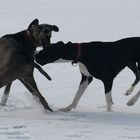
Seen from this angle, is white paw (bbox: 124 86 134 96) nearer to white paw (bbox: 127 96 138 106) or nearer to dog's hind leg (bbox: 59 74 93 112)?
white paw (bbox: 127 96 138 106)

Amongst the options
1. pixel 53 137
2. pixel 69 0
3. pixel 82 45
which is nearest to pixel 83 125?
pixel 53 137

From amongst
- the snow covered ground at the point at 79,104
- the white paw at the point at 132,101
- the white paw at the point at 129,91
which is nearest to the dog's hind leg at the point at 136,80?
the white paw at the point at 129,91

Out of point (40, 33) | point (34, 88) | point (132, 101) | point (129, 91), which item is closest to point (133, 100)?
point (132, 101)

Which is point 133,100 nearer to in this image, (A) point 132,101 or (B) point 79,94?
(A) point 132,101

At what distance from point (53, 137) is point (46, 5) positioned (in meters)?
15.3

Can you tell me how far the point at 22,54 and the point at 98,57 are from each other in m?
1.08

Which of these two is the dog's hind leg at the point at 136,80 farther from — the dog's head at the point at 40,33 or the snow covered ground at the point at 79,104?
the dog's head at the point at 40,33

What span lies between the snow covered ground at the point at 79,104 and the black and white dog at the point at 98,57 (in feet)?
1.39

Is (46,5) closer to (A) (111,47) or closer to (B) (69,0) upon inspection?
(B) (69,0)

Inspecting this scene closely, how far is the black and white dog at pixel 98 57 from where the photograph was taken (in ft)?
27.1

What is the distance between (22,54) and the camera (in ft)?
26.8

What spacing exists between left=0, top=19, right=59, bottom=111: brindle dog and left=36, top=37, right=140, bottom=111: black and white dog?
6.9 inches

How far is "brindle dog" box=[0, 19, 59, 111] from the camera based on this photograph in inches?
317

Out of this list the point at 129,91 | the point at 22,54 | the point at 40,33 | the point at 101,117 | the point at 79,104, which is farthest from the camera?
the point at 129,91
